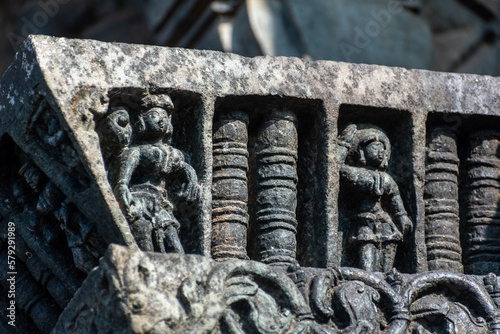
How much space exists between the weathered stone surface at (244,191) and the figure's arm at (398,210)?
0.01 meters

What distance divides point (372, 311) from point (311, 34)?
4.71m

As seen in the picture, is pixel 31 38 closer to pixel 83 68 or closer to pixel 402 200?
Result: pixel 83 68

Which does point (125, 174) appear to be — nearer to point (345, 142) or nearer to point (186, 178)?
point (186, 178)

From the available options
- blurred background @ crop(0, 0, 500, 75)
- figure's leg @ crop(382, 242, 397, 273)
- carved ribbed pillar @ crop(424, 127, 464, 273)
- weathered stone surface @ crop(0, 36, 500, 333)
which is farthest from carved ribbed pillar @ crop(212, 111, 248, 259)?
blurred background @ crop(0, 0, 500, 75)

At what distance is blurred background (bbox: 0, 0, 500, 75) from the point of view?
31.7 feet

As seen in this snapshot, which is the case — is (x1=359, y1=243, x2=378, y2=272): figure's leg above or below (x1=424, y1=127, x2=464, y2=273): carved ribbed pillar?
below

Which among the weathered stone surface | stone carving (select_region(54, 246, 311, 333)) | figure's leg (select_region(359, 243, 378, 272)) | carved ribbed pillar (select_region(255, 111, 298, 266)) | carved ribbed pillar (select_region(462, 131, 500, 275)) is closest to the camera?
stone carving (select_region(54, 246, 311, 333))

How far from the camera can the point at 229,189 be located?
5.53 metres

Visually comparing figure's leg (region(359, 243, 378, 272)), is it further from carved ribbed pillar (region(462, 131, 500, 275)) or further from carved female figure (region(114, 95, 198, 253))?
carved female figure (region(114, 95, 198, 253))


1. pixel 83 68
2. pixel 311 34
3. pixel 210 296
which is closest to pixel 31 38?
pixel 83 68

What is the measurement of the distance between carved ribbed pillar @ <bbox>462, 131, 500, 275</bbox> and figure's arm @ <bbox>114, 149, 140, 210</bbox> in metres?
1.70

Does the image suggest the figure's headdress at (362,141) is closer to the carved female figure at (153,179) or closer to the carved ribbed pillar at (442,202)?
the carved ribbed pillar at (442,202)

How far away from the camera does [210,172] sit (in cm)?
546

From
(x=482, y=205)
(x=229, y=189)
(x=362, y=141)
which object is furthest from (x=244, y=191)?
(x=482, y=205)
